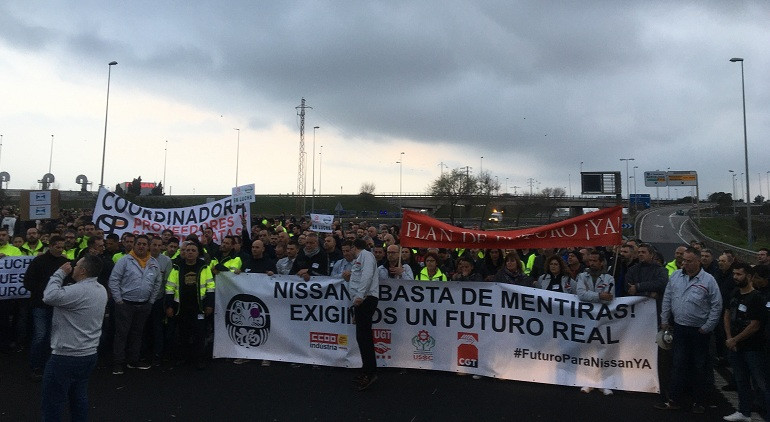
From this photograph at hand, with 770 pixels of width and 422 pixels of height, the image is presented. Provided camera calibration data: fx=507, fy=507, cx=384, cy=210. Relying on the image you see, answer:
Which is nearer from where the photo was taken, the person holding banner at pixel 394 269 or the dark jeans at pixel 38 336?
the dark jeans at pixel 38 336

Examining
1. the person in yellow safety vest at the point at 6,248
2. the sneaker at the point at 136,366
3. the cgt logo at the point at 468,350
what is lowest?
the sneaker at the point at 136,366

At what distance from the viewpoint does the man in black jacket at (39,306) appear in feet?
21.7

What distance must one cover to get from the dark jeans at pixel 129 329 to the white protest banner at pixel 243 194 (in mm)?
4164

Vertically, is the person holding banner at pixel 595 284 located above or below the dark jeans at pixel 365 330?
above

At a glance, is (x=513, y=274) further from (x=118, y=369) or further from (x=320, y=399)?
(x=118, y=369)

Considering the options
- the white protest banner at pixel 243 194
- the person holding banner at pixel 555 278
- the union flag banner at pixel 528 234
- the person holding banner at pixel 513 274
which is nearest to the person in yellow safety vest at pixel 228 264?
the union flag banner at pixel 528 234

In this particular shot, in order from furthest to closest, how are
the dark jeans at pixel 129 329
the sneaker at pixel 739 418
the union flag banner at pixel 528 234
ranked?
the dark jeans at pixel 129 329, the union flag banner at pixel 528 234, the sneaker at pixel 739 418

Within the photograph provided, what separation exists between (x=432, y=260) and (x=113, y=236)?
5.37 m

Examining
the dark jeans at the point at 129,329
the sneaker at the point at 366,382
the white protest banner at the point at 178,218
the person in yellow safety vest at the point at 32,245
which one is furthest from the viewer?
the white protest banner at the point at 178,218

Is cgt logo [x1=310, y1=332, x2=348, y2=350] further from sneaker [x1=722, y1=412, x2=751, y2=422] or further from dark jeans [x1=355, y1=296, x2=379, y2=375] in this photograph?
sneaker [x1=722, y1=412, x2=751, y2=422]

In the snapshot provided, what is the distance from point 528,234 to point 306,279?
10.6 feet

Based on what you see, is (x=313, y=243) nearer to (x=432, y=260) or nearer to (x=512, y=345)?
(x=432, y=260)

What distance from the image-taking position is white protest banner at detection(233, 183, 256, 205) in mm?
11078

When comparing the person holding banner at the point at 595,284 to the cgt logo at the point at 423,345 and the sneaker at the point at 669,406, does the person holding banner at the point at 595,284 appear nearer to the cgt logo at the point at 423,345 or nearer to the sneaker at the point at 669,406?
the sneaker at the point at 669,406
